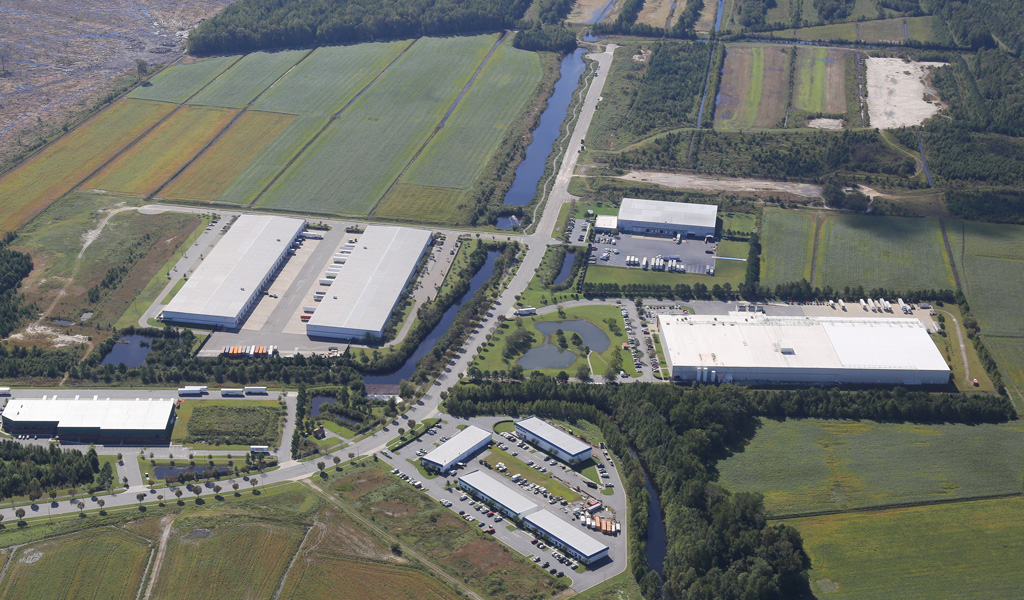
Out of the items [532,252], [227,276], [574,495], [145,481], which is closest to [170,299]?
[227,276]

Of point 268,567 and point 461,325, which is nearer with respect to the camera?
point 268,567

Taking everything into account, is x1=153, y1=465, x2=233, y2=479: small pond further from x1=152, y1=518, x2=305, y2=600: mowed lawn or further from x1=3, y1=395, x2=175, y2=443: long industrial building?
x1=152, y1=518, x2=305, y2=600: mowed lawn

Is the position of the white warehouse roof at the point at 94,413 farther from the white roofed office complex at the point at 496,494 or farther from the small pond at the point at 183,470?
the white roofed office complex at the point at 496,494

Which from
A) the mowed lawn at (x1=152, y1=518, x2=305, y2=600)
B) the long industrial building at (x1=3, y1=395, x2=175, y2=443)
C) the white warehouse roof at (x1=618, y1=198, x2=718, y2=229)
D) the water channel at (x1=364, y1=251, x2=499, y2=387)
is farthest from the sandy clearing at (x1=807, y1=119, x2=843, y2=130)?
the mowed lawn at (x1=152, y1=518, x2=305, y2=600)

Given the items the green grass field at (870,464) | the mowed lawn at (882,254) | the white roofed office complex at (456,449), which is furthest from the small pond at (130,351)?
the mowed lawn at (882,254)

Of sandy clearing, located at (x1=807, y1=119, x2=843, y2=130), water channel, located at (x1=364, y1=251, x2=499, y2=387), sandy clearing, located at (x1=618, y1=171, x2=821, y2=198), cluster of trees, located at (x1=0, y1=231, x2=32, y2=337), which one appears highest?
sandy clearing, located at (x1=807, y1=119, x2=843, y2=130)

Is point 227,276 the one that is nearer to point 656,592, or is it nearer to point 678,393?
point 678,393

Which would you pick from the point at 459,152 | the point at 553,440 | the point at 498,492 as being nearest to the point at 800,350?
the point at 553,440
